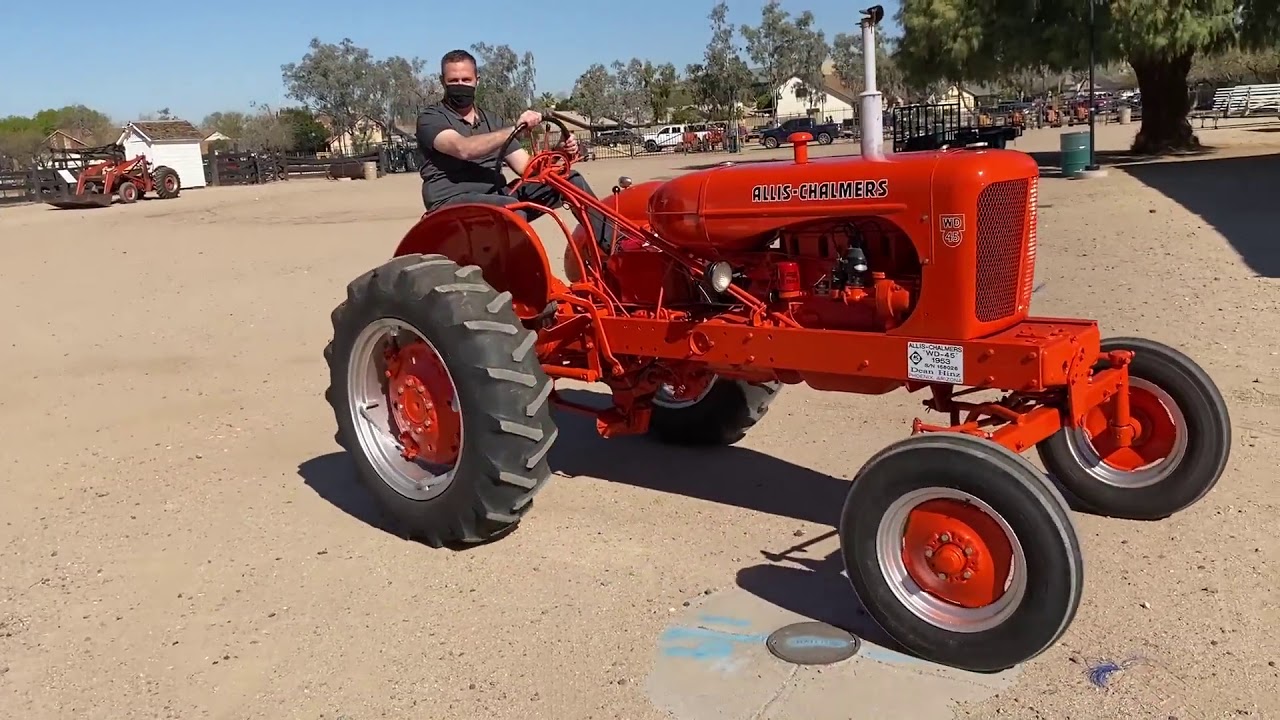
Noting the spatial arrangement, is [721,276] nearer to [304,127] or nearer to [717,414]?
[717,414]

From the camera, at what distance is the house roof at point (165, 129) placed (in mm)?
45281

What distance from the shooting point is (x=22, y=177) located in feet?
110

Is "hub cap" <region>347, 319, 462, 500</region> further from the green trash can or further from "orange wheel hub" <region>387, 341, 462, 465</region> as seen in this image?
the green trash can

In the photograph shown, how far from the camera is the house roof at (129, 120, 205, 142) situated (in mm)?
45281

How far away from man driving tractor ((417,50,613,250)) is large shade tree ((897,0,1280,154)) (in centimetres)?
1875

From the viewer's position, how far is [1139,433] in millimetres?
4496

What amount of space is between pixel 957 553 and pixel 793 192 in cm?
150

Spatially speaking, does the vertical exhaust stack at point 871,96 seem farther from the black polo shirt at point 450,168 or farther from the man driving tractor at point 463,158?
the black polo shirt at point 450,168

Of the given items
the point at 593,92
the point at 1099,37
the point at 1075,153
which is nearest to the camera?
the point at 1075,153

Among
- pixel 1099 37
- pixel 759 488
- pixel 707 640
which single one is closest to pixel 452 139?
pixel 759 488

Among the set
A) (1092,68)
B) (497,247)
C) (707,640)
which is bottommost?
(707,640)

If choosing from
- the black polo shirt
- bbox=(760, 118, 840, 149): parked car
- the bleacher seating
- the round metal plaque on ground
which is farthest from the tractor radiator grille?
the bleacher seating

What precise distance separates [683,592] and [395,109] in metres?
77.7

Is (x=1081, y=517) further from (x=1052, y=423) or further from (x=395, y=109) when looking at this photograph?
(x=395, y=109)
